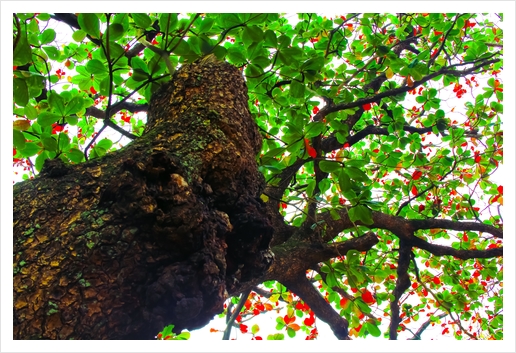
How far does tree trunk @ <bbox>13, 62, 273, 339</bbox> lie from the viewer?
1.00 m

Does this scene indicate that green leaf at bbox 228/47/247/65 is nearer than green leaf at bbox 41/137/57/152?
No

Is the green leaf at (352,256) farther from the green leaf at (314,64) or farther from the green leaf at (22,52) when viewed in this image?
the green leaf at (22,52)

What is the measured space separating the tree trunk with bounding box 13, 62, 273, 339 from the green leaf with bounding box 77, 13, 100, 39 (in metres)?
0.46

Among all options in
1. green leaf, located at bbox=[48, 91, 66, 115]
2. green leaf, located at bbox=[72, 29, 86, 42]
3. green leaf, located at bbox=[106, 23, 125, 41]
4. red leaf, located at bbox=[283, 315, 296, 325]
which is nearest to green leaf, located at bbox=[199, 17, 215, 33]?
green leaf, located at bbox=[106, 23, 125, 41]

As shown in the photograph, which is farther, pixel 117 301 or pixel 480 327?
pixel 480 327

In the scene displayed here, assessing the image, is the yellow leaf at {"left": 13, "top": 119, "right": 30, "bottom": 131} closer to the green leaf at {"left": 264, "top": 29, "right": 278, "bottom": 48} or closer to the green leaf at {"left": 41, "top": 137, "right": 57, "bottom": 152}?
the green leaf at {"left": 41, "top": 137, "right": 57, "bottom": 152}

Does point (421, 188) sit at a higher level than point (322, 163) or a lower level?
higher

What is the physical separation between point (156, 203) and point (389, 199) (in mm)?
2961

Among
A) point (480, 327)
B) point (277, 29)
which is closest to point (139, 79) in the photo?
point (277, 29)

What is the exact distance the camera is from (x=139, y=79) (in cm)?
161

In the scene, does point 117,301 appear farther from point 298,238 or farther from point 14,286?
point 298,238

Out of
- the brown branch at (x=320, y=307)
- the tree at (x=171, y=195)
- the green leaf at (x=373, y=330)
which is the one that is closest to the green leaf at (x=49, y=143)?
the tree at (x=171, y=195)

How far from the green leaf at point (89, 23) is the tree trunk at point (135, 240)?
458 millimetres

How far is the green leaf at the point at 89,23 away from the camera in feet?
4.38
